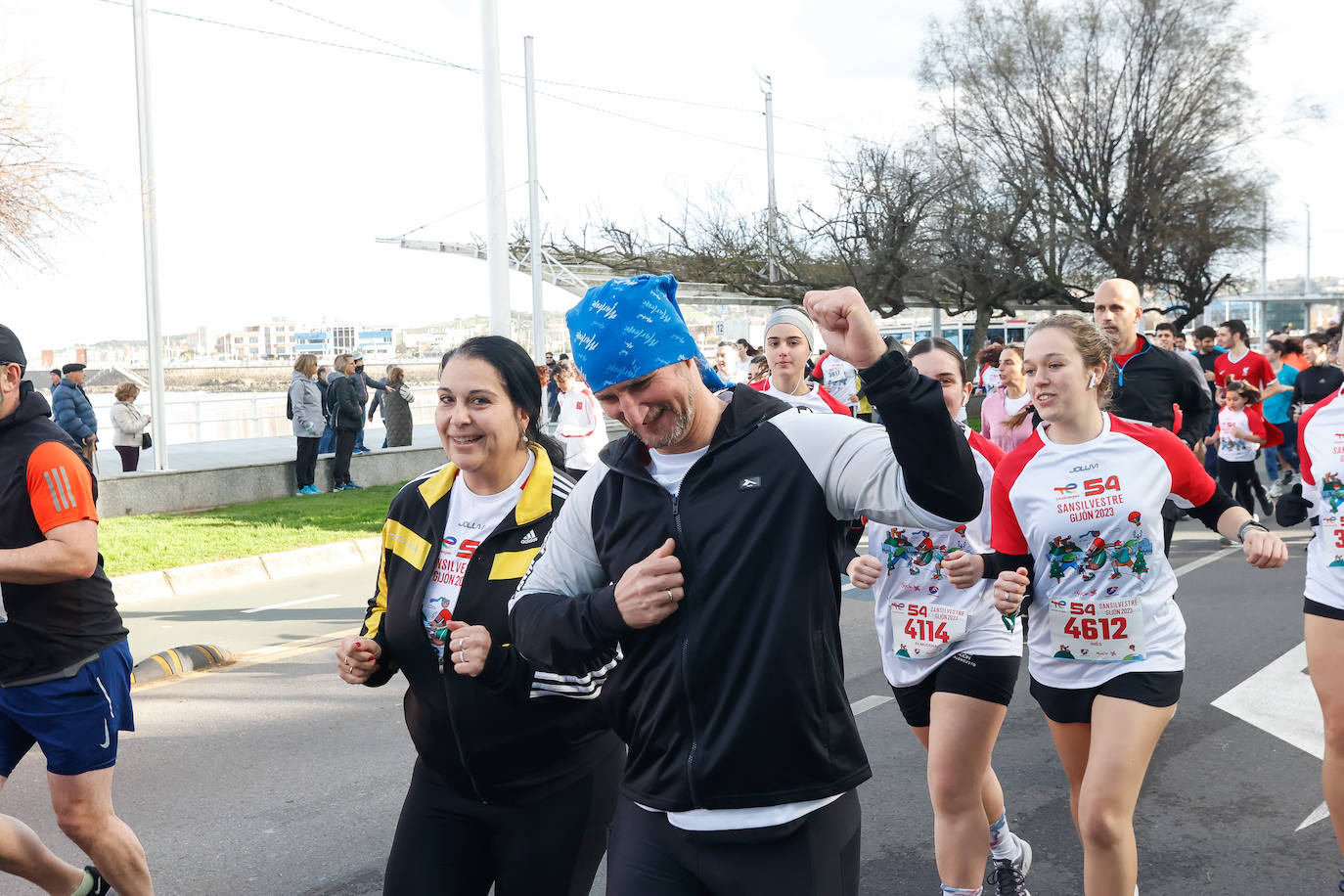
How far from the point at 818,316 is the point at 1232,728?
15.4 ft

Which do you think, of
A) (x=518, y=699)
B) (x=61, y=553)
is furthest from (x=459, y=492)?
(x=61, y=553)

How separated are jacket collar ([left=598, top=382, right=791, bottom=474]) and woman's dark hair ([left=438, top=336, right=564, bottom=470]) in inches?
26.9

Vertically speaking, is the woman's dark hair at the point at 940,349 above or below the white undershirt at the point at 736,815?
above

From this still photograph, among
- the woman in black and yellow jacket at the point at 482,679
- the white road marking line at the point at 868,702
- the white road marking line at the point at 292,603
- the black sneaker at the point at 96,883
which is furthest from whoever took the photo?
the white road marking line at the point at 292,603

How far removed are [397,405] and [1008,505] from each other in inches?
626

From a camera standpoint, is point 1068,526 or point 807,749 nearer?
point 807,749

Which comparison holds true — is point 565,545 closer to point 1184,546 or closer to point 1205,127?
point 1184,546

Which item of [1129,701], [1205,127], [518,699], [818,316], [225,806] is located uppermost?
[1205,127]

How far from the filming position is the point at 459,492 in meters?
3.04

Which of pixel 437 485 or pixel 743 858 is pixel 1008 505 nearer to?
pixel 437 485

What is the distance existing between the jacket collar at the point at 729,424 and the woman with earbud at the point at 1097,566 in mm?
1421

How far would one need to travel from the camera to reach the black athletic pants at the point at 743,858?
7.04ft

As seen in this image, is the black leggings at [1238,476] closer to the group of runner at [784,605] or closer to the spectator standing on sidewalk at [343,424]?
the group of runner at [784,605]

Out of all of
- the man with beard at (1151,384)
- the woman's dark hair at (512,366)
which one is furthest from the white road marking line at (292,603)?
the woman's dark hair at (512,366)
